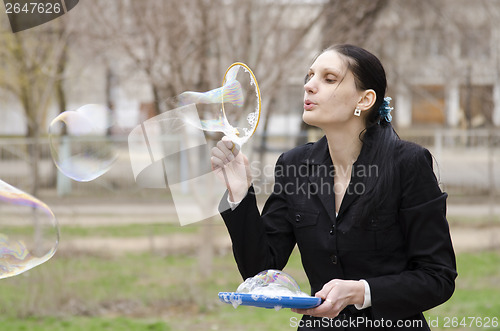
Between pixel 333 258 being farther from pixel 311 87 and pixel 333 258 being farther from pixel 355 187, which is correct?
pixel 311 87

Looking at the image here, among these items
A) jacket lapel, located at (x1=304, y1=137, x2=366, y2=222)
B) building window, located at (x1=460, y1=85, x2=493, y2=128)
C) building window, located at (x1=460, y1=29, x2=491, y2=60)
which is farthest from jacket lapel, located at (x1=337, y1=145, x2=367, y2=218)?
building window, located at (x1=460, y1=85, x2=493, y2=128)

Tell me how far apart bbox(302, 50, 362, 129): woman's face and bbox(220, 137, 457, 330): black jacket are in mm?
171

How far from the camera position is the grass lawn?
6.14m

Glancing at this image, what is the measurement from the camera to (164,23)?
7.85m

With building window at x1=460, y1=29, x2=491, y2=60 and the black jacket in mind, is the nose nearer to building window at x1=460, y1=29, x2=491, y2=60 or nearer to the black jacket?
the black jacket

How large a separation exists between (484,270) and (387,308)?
672 centimetres

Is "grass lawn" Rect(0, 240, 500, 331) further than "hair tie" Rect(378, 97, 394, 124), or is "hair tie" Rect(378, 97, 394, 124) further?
"grass lawn" Rect(0, 240, 500, 331)

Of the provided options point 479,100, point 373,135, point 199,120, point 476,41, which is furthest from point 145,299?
point 479,100

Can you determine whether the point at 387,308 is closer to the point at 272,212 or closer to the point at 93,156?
the point at 272,212

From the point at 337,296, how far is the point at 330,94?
696 millimetres

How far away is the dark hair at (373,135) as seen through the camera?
229 centimetres

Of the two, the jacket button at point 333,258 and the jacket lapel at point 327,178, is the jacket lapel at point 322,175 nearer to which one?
the jacket lapel at point 327,178

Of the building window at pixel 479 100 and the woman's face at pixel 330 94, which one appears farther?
the building window at pixel 479 100

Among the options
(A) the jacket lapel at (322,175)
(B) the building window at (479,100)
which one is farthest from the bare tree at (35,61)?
(B) the building window at (479,100)
